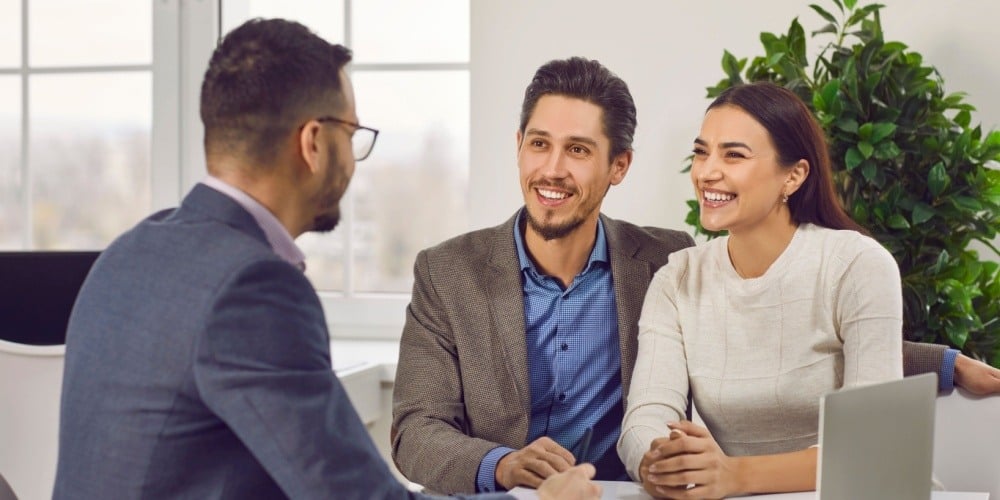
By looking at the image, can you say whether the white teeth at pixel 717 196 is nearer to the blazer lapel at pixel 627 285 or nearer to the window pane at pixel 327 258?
the blazer lapel at pixel 627 285

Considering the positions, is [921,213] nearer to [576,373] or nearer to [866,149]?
[866,149]

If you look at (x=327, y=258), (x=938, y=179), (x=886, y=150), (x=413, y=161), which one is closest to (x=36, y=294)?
(x=327, y=258)

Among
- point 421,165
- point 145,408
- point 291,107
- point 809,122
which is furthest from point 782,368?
point 421,165

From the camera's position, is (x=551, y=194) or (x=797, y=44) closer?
(x=551, y=194)

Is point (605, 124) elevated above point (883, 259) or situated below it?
above

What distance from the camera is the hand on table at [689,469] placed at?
174 centimetres

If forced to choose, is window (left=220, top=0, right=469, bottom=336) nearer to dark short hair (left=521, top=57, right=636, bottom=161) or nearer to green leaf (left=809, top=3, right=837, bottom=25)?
green leaf (left=809, top=3, right=837, bottom=25)

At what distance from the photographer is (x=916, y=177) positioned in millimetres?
3000

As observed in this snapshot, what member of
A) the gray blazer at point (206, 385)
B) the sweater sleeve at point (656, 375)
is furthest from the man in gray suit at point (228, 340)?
the sweater sleeve at point (656, 375)

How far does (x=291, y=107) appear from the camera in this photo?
1.36 m

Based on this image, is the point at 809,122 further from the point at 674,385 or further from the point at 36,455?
the point at 36,455

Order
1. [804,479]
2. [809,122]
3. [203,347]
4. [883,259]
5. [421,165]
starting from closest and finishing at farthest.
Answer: [203,347] < [804,479] < [883,259] < [809,122] < [421,165]

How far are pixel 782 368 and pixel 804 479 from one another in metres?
0.27

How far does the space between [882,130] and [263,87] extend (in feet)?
6.44
